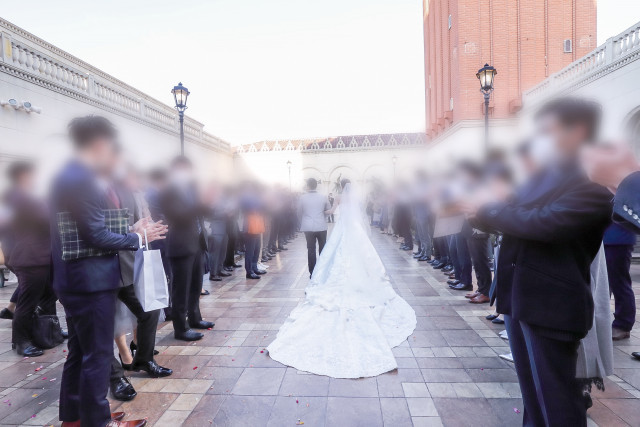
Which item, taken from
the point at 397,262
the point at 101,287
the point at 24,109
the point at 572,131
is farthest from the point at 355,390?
the point at 24,109

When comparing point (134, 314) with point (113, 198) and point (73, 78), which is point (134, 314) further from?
point (73, 78)

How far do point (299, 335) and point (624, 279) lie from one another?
3.74 meters

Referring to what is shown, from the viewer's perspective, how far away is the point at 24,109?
9008 millimetres

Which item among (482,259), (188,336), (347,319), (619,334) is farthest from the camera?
(482,259)

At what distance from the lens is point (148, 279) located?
294 cm

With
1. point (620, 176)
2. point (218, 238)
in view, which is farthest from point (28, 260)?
point (620, 176)

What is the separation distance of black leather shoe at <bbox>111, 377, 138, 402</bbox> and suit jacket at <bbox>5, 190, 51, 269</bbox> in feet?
6.77

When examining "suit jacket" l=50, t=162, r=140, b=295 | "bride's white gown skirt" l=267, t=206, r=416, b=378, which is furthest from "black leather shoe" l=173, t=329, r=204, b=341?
"suit jacket" l=50, t=162, r=140, b=295

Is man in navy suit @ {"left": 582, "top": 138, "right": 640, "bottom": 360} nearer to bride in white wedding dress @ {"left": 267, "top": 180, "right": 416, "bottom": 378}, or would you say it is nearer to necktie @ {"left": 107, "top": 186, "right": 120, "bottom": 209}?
bride in white wedding dress @ {"left": 267, "top": 180, "right": 416, "bottom": 378}

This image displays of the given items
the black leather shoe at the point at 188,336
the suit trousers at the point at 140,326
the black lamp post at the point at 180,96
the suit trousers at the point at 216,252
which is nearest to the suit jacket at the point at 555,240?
the suit trousers at the point at 140,326

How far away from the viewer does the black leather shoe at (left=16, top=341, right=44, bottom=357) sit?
13.3 ft

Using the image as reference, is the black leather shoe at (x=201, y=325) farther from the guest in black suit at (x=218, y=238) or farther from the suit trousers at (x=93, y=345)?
the guest in black suit at (x=218, y=238)

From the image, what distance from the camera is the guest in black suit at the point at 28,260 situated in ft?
13.4

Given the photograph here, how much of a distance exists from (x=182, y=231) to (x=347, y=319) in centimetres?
227
